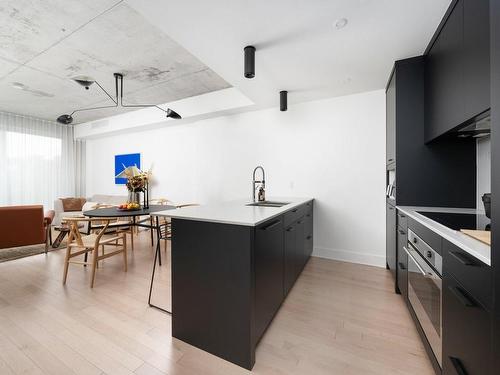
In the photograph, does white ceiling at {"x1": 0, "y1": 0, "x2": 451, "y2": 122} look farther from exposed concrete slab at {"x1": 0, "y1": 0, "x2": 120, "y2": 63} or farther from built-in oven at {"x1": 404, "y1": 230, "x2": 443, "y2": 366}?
built-in oven at {"x1": 404, "y1": 230, "x2": 443, "y2": 366}

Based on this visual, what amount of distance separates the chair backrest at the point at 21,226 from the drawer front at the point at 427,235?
16.0 feet

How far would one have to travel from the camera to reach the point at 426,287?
54.8 inches

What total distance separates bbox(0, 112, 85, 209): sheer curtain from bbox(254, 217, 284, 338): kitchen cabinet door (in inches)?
255

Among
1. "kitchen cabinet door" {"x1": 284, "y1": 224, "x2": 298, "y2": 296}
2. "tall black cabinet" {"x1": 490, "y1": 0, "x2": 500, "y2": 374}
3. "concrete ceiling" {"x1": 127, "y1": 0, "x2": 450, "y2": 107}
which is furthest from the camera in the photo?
"kitchen cabinet door" {"x1": 284, "y1": 224, "x2": 298, "y2": 296}

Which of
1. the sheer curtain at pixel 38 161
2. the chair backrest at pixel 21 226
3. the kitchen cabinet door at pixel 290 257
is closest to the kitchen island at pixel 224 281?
the kitchen cabinet door at pixel 290 257

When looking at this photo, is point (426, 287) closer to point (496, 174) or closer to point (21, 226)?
point (496, 174)

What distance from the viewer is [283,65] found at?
2359 mm

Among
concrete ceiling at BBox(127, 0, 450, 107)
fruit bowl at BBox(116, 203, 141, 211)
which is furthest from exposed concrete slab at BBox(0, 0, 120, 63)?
Result: fruit bowl at BBox(116, 203, 141, 211)

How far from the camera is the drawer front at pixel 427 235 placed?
1.20m

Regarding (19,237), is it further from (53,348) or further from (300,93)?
(300,93)

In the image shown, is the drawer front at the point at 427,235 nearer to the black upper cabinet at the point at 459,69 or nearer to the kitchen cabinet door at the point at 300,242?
the black upper cabinet at the point at 459,69

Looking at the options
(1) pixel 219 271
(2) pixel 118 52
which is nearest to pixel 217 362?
(1) pixel 219 271

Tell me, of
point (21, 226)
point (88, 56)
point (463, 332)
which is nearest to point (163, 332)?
point (463, 332)

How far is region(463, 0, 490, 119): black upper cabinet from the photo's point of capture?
1123 mm
